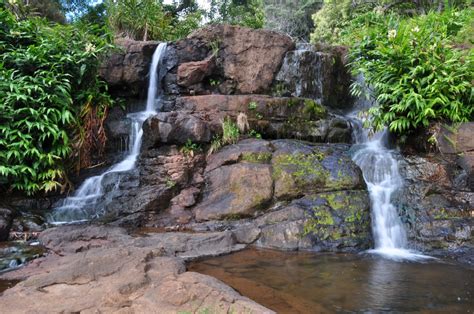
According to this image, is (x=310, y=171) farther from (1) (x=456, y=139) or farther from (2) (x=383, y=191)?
(1) (x=456, y=139)

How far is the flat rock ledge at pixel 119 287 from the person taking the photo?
3.20 meters

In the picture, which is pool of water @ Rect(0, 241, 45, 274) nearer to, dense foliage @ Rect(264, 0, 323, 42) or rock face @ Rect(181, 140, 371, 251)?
rock face @ Rect(181, 140, 371, 251)

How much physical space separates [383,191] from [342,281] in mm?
3134

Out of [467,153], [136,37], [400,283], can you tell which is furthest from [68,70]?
[467,153]

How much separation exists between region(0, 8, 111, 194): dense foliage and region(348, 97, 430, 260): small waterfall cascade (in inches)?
247

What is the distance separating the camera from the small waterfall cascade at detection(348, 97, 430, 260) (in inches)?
249

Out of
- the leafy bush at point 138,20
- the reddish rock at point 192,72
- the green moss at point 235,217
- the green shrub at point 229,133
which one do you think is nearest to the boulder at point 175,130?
the green shrub at point 229,133

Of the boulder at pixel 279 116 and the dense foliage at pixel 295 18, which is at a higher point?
the dense foliage at pixel 295 18

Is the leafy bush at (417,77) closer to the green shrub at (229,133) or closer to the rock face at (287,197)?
the rock face at (287,197)

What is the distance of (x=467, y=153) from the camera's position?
7.03 meters

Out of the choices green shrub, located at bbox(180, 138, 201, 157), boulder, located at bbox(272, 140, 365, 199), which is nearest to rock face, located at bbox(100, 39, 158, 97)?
green shrub, located at bbox(180, 138, 201, 157)

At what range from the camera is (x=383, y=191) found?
7.11 m

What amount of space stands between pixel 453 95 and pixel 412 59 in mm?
1095

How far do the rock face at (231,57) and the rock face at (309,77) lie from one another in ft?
1.01
